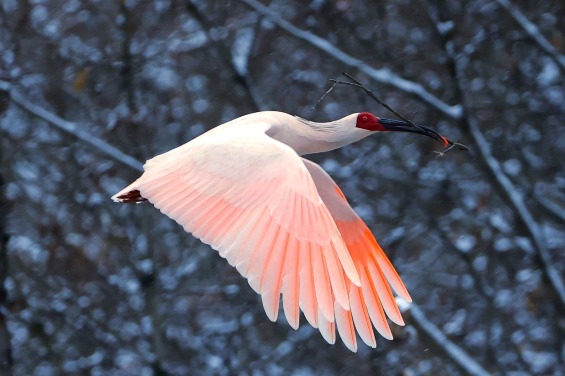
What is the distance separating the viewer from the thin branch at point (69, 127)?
1082 cm

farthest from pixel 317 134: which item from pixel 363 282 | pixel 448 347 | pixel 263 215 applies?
pixel 448 347

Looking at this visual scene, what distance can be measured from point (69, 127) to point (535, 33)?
2.89 m

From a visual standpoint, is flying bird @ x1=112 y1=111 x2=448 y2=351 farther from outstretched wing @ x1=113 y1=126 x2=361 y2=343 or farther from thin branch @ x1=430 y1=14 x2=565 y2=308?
thin branch @ x1=430 y1=14 x2=565 y2=308

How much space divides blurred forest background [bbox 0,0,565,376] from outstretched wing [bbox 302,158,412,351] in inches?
131

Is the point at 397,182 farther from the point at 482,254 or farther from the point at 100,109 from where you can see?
the point at 100,109

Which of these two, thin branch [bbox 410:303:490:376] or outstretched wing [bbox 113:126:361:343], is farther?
thin branch [bbox 410:303:490:376]

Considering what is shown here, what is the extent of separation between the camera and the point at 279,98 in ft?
35.4

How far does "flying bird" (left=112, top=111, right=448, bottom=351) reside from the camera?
5.63 metres

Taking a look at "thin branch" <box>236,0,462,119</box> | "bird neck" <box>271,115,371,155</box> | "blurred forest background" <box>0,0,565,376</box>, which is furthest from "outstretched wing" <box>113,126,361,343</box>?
"thin branch" <box>236,0,462,119</box>

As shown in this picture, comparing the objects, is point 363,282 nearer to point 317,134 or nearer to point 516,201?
point 317,134

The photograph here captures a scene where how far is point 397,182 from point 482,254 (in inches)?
25.6

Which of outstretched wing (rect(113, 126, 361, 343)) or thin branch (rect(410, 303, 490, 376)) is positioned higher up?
outstretched wing (rect(113, 126, 361, 343))

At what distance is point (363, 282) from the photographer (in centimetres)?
632

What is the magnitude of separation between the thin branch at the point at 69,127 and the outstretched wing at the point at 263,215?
4427mm
